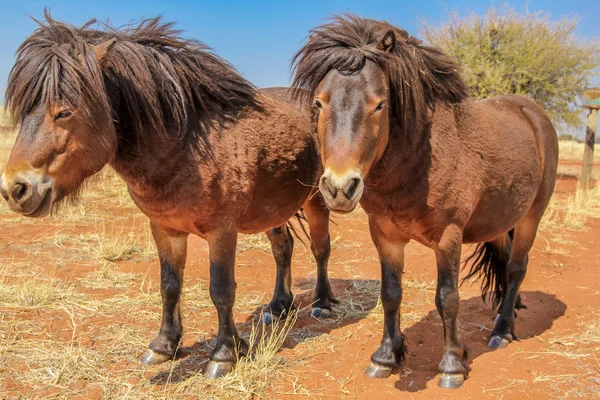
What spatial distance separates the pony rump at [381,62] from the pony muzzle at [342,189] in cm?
71

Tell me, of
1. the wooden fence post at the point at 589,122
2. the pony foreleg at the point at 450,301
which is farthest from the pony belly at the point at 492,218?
the wooden fence post at the point at 589,122

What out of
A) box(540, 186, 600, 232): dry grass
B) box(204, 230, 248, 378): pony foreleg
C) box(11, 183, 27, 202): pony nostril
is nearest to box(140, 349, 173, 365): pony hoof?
box(204, 230, 248, 378): pony foreleg

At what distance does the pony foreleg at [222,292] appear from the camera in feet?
12.2

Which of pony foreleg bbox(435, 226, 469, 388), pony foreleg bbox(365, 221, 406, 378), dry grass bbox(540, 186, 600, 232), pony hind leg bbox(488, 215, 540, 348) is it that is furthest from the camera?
dry grass bbox(540, 186, 600, 232)

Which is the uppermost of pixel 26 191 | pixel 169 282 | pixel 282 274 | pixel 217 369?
pixel 26 191

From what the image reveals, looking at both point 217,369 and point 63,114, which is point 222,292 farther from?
point 63,114

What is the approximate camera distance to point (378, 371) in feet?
12.3

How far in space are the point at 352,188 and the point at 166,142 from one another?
148 centimetres

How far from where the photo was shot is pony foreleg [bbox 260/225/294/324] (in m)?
5.18

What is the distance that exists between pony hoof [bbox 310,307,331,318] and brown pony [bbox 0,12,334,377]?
1.26 metres

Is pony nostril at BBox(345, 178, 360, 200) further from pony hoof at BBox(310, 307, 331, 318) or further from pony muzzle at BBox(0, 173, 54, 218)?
pony hoof at BBox(310, 307, 331, 318)

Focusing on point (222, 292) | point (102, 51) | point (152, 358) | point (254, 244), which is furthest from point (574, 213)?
point (102, 51)

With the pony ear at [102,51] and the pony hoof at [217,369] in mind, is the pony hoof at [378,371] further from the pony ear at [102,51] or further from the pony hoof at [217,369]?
the pony ear at [102,51]

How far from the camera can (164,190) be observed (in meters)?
3.54
